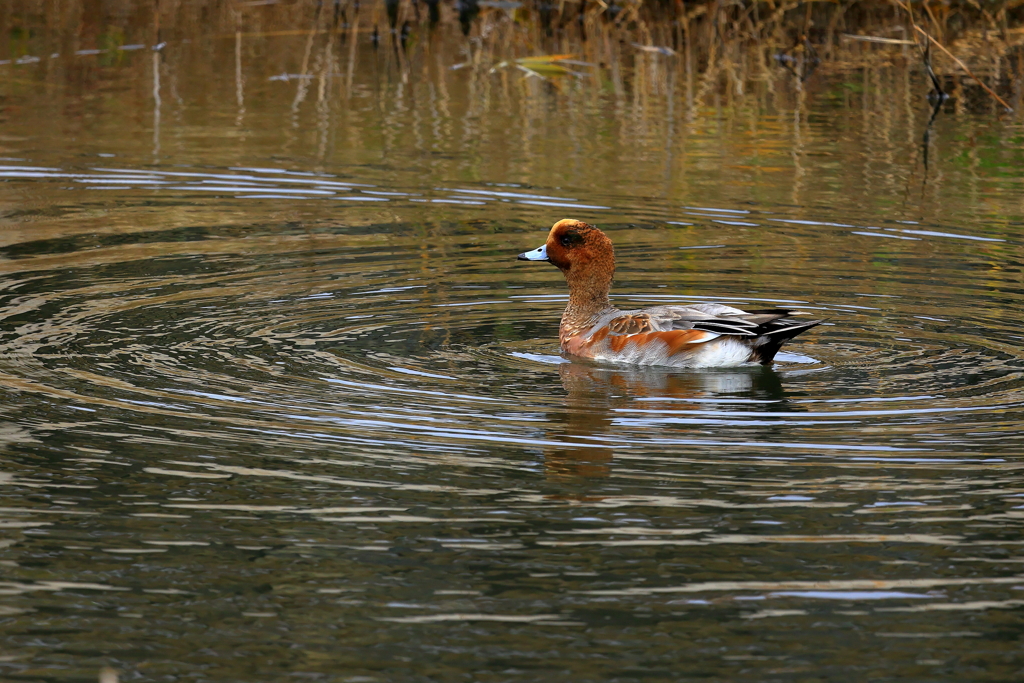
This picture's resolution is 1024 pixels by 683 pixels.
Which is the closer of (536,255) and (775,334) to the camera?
(775,334)

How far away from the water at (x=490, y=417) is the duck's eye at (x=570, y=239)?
0.59 meters

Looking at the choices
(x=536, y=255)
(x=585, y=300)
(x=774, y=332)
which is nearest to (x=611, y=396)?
(x=774, y=332)

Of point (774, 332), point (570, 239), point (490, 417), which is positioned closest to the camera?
point (490, 417)

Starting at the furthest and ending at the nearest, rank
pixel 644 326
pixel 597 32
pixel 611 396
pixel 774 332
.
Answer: pixel 597 32 < pixel 644 326 < pixel 774 332 < pixel 611 396

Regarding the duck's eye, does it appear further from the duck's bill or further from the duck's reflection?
the duck's reflection

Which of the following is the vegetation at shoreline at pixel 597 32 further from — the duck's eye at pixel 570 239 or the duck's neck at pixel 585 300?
the duck's neck at pixel 585 300

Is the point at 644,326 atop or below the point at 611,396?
atop

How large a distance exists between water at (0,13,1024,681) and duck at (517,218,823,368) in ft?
0.49

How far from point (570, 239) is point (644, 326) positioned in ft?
3.15

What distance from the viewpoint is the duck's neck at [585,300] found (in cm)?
895

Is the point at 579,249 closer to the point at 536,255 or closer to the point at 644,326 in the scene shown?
the point at 536,255

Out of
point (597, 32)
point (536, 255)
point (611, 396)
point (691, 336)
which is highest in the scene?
point (597, 32)

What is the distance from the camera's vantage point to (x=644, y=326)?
8.46 meters

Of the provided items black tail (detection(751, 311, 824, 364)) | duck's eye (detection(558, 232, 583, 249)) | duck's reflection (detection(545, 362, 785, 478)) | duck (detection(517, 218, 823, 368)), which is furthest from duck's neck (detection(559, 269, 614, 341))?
black tail (detection(751, 311, 824, 364))
